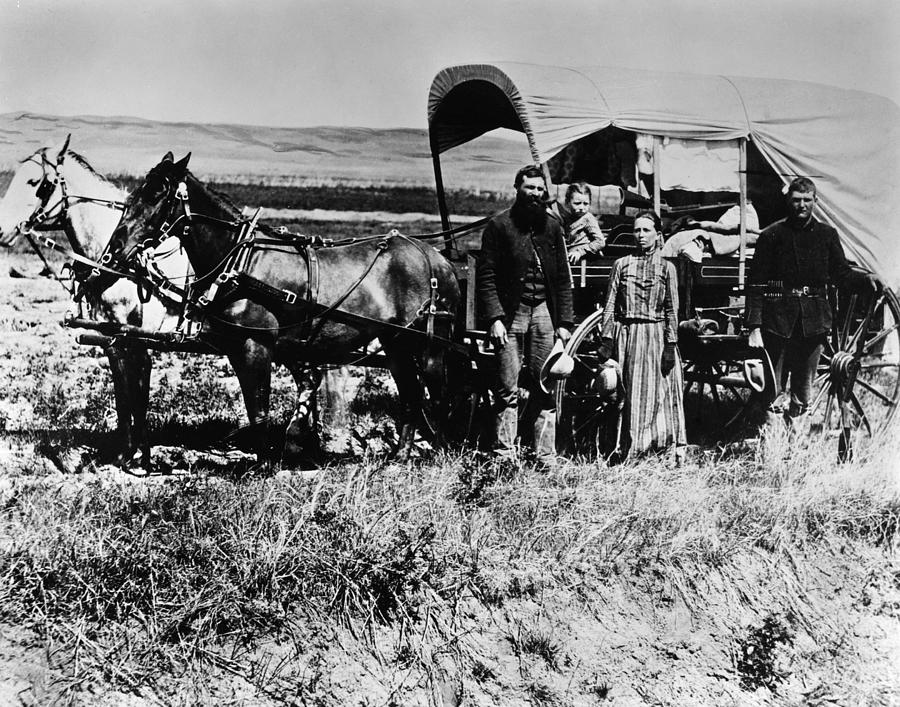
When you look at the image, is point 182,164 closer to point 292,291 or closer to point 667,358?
point 292,291

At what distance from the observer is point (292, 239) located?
5402mm

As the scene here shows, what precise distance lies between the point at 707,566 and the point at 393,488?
201 cm

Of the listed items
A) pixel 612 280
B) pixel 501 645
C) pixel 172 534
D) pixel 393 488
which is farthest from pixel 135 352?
pixel 612 280

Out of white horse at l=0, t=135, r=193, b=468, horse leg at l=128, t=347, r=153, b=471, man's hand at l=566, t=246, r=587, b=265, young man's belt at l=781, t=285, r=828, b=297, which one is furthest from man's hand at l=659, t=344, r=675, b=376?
horse leg at l=128, t=347, r=153, b=471

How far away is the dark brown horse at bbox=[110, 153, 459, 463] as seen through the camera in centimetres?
506

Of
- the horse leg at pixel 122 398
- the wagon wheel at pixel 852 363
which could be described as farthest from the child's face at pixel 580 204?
the horse leg at pixel 122 398

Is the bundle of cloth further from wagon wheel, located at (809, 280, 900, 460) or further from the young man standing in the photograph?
wagon wheel, located at (809, 280, 900, 460)

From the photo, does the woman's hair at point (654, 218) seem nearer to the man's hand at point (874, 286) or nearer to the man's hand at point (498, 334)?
the man's hand at point (498, 334)

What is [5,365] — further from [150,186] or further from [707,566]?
[707,566]

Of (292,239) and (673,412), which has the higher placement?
(292,239)

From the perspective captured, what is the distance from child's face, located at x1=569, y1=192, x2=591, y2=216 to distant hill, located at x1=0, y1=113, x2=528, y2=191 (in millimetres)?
905

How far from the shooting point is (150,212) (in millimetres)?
5016

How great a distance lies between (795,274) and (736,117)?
1282mm

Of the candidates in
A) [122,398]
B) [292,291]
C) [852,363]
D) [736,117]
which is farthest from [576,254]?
[122,398]
